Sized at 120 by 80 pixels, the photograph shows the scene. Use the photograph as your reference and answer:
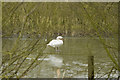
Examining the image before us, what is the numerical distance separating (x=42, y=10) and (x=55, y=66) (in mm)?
2426

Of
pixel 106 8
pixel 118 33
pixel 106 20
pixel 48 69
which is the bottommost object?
pixel 48 69

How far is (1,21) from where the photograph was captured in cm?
154

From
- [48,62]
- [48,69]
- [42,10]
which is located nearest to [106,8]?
[42,10]

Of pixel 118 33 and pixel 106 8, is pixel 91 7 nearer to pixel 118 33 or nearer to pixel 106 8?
pixel 106 8

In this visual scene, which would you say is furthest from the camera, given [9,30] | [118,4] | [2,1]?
[118,4]

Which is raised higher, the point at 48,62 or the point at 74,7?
the point at 74,7

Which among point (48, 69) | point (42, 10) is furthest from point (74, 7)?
point (48, 69)

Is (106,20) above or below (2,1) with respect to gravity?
below

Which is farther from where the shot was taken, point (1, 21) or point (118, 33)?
point (118, 33)

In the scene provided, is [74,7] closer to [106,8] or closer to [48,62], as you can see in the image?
[106,8]

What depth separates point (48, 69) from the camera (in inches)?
158

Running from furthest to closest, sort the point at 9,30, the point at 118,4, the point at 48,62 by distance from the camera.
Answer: the point at 48,62 < the point at 118,4 < the point at 9,30

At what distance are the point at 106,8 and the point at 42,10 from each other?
573mm

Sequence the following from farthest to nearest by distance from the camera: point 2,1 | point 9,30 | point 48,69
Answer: point 48,69, point 9,30, point 2,1
